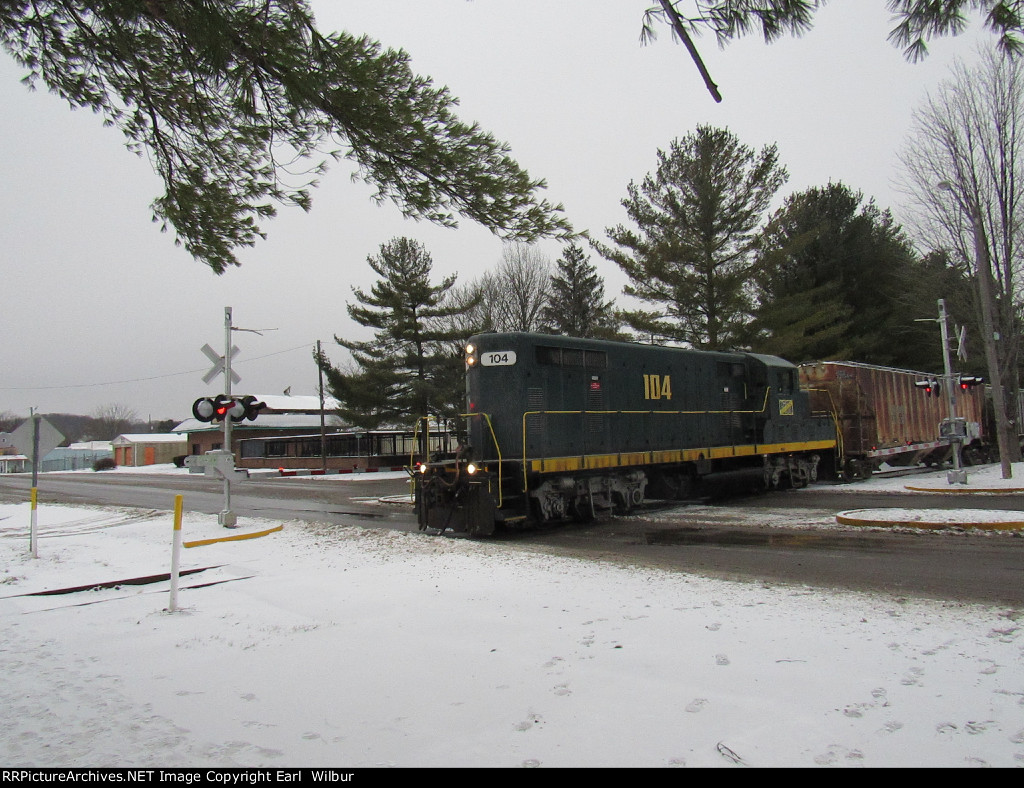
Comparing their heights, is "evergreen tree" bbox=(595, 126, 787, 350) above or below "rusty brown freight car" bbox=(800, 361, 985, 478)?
above

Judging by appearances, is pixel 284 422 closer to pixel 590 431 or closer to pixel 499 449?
pixel 590 431

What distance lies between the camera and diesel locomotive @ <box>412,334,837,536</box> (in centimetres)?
1224

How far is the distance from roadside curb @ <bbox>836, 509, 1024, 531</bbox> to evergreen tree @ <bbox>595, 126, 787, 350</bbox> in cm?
1627

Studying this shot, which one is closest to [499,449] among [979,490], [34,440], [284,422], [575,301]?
[34,440]

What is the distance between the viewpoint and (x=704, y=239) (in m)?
27.6

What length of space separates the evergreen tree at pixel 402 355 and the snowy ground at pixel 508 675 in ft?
74.3

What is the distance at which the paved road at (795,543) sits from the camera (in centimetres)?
730

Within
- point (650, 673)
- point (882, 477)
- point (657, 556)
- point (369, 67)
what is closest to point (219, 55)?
point (369, 67)

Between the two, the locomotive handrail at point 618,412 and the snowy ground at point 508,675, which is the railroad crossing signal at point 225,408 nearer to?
the snowy ground at point 508,675

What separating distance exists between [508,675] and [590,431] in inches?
358

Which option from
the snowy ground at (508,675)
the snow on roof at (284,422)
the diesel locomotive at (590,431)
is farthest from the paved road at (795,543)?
the snow on roof at (284,422)

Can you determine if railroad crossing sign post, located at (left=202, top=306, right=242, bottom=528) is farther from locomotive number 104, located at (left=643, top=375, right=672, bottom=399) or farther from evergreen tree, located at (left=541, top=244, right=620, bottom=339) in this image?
evergreen tree, located at (left=541, top=244, right=620, bottom=339)

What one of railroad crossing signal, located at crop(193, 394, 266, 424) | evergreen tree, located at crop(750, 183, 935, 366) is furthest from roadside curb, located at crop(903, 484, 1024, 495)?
railroad crossing signal, located at crop(193, 394, 266, 424)

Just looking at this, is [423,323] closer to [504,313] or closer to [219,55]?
[504,313]
